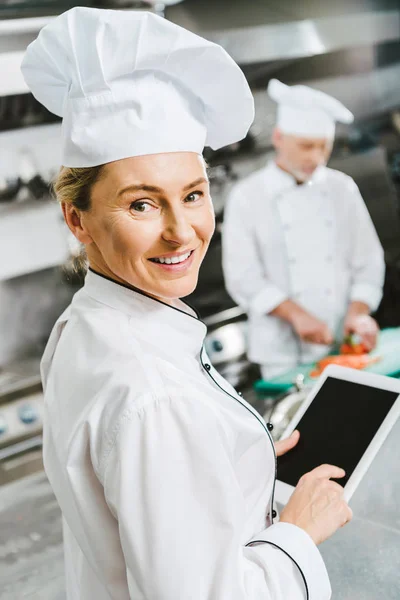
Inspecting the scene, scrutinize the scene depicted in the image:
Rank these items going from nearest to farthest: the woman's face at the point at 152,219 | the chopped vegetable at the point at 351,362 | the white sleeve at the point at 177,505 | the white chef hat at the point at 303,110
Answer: the white sleeve at the point at 177,505 → the woman's face at the point at 152,219 → the chopped vegetable at the point at 351,362 → the white chef hat at the point at 303,110

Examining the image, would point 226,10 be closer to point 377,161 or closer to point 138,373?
point 377,161

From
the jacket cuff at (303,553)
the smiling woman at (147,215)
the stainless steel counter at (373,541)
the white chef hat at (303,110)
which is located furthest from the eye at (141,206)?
the white chef hat at (303,110)

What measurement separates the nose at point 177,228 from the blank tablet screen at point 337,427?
448mm

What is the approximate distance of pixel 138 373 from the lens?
2.39 feet

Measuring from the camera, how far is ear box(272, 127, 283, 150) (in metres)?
2.89

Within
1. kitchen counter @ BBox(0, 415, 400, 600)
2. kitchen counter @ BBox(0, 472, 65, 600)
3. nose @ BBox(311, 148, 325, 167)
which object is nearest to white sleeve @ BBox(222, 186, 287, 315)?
nose @ BBox(311, 148, 325, 167)

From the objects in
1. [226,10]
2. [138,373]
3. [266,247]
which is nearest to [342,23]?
[226,10]

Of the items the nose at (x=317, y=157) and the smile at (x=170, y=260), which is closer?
the smile at (x=170, y=260)

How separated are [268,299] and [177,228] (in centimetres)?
215

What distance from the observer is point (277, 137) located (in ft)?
9.51

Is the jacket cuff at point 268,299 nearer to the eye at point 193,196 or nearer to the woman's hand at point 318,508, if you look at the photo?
the woman's hand at point 318,508

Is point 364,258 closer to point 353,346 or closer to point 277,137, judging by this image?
point 353,346

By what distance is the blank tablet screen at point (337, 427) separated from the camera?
102 centimetres

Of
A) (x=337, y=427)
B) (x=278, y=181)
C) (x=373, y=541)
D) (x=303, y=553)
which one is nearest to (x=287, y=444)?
(x=337, y=427)
